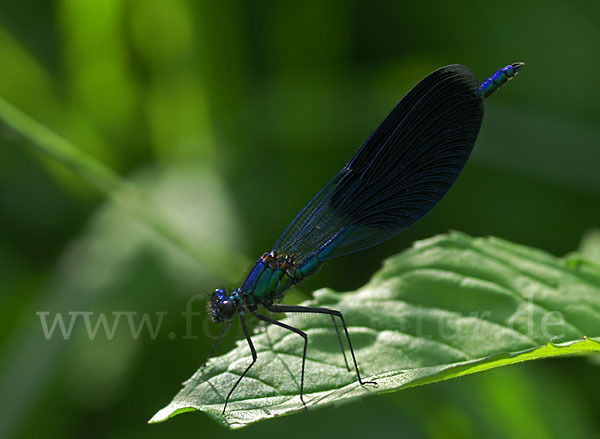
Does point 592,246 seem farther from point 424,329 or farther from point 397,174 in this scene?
point 424,329

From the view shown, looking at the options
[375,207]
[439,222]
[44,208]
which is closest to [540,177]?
[439,222]

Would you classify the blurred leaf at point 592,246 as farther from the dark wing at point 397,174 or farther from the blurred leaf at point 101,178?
the blurred leaf at point 101,178

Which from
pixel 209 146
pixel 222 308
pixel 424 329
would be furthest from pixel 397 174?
pixel 209 146

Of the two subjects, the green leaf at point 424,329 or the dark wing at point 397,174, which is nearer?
the green leaf at point 424,329

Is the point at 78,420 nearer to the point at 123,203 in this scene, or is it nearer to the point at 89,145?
the point at 123,203

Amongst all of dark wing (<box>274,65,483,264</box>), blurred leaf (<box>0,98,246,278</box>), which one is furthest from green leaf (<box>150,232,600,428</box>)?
blurred leaf (<box>0,98,246,278</box>)

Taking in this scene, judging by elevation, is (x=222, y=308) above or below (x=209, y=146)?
below

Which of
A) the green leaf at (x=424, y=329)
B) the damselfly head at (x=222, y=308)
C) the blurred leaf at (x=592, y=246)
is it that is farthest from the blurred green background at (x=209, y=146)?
the green leaf at (x=424, y=329)
